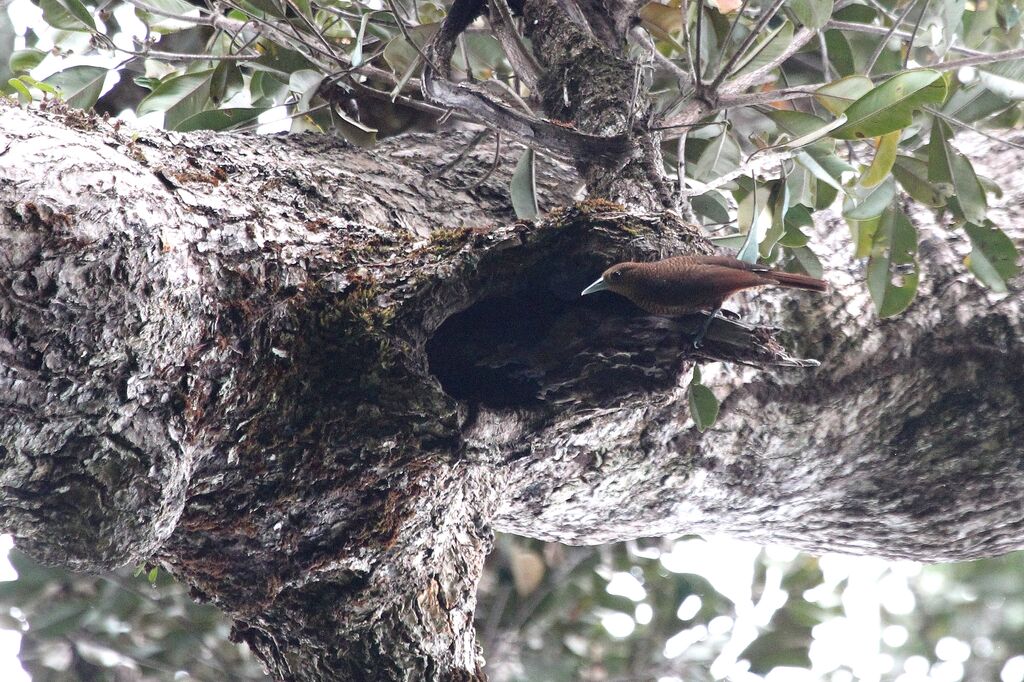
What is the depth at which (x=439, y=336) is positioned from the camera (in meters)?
1.81

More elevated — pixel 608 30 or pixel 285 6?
pixel 608 30

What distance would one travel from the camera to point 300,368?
1.60 m

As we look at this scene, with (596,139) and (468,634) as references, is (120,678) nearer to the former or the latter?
(468,634)

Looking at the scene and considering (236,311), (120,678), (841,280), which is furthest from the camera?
(120,678)

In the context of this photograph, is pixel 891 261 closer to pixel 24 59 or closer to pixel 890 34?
pixel 890 34

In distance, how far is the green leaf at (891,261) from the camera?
2.28 m

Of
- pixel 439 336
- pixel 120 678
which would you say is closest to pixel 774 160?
pixel 439 336

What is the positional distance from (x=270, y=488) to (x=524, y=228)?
69cm

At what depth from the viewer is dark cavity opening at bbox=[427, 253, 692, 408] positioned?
172 centimetres

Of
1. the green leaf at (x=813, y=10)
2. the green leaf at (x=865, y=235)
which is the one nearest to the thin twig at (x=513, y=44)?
the green leaf at (x=813, y=10)

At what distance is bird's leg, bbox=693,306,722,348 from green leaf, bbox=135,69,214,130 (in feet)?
5.24

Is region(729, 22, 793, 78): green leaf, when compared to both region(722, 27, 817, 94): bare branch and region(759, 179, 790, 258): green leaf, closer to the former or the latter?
region(722, 27, 817, 94): bare branch

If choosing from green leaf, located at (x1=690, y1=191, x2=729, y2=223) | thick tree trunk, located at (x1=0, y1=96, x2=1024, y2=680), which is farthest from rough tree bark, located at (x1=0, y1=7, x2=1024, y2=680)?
green leaf, located at (x1=690, y1=191, x2=729, y2=223)

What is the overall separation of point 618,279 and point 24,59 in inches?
83.3
